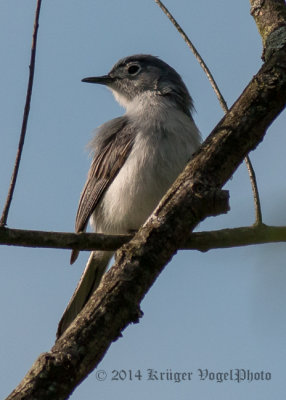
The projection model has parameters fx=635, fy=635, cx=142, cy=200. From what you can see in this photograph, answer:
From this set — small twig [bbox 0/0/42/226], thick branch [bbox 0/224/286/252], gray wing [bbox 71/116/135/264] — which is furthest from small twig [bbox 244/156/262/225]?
gray wing [bbox 71/116/135/264]

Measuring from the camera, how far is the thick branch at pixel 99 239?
129 inches

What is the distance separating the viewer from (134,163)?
5363 millimetres

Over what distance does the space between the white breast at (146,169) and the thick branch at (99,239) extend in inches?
54.9

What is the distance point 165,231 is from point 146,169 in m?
2.35

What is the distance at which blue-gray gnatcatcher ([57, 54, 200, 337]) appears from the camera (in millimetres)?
5293

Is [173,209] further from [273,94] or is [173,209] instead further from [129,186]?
[129,186]

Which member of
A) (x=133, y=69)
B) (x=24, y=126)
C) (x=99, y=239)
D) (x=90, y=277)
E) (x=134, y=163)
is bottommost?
(x=99, y=239)

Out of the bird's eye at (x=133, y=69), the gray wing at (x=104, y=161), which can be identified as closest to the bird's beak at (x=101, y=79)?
the bird's eye at (x=133, y=69)

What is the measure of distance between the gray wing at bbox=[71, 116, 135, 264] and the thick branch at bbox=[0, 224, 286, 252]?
1813 mm

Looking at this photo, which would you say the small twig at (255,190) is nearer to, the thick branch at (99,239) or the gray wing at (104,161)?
the thick branch at (99,239)

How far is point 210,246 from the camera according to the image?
391 cm

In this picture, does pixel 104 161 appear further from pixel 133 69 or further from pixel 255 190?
pixel 255 190

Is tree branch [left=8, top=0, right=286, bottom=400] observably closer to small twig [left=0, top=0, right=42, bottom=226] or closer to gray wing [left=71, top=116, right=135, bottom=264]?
small twig [left=0, top=0, right=42, bottom=226]

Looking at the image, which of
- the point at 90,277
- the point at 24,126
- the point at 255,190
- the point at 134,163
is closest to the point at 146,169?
the point at 134,163
